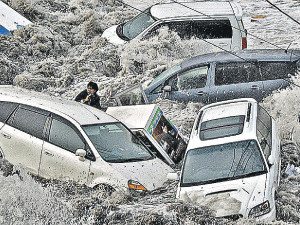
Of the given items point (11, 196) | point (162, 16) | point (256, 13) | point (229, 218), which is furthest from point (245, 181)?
point (256, 13)

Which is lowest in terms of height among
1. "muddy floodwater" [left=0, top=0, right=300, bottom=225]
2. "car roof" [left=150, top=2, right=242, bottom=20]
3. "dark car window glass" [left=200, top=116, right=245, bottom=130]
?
"muddy floodwater" [left=0, top=0, right=300, bottom=225]

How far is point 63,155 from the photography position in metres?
8.73

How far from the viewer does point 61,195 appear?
Answer: 8.38 meters

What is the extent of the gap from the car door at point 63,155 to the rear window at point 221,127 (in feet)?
6.52

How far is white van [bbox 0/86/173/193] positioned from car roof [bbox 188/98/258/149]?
89 cm

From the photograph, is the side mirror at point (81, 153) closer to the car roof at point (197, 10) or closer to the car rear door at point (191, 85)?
the car rear door at point (191, 85)

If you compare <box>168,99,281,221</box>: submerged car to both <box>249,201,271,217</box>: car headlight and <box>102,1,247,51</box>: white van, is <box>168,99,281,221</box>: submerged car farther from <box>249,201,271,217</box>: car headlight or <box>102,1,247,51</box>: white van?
<box>102,1,247,51</box>: white van

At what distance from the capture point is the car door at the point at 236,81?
11609 mm

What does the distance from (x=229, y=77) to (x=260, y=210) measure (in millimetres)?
4758

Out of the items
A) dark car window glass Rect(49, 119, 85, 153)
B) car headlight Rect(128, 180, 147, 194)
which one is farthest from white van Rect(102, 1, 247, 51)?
car headlight Rect(128, 180, 147, 194)

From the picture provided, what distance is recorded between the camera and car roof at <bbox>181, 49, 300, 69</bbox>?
38.6ft

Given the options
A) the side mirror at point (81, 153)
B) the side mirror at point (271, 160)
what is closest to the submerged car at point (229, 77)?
the side mirror at point (271, 160)

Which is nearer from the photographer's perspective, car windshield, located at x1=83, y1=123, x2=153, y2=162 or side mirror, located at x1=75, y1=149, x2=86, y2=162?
side mirror, located at x1=75, y1=149, x2=86, y2=162

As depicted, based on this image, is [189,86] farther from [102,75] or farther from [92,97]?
[102,75]
